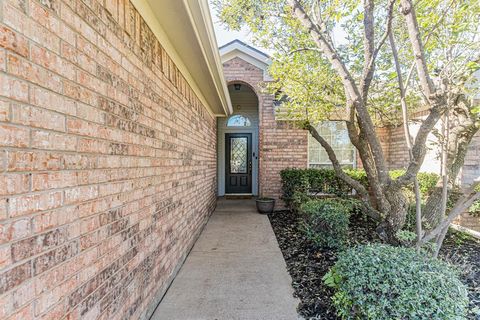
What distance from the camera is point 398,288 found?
198cm

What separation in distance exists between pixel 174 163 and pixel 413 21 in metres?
3.07

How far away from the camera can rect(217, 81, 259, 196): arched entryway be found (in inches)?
385

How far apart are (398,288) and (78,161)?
2434mm

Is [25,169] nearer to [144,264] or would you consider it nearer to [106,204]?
[106,204]

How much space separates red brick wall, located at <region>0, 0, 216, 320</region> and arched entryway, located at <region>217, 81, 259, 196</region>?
7187 millimetres

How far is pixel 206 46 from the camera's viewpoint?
10.5ft

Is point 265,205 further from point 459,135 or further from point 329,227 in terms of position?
point 459,135

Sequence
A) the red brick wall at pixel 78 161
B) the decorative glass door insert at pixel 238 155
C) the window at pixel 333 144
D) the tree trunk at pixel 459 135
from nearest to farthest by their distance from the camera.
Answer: the red brick wall at pixel 78 161 → the tree trunk at pixel 459 135 → the window at pixel 333 144 → the decorative glass door insert at pixel 238 155

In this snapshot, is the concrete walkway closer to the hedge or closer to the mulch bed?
the mulch bed

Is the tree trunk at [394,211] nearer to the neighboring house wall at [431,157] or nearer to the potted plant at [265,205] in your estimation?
the neighboring house wall at [431,157]

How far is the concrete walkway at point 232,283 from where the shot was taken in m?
2.51

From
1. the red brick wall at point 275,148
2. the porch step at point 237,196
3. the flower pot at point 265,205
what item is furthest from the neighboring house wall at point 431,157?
the porch step at point 237,196

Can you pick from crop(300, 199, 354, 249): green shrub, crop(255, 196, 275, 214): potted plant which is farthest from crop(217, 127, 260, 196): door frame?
crop(300, 199, 354, 249): green shrub

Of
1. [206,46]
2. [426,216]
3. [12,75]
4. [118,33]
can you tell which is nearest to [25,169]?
[12,75]
